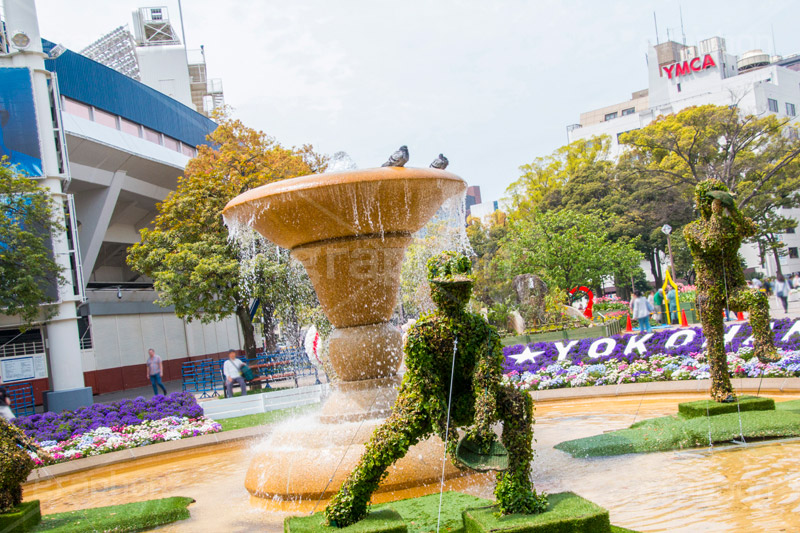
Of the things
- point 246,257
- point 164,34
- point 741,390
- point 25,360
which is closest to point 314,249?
point 741,390

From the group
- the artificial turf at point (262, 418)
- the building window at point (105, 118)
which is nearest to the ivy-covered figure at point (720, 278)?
the artificial turf at point (262, 418)

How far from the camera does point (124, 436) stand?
930 centimetres

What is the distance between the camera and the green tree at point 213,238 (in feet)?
62.4

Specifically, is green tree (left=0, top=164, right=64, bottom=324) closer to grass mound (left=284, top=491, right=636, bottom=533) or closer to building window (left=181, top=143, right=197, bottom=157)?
grass mound (left=284, top=491, right=636, bottom=533)

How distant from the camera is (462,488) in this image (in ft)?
17.4

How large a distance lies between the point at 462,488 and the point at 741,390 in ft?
15.1

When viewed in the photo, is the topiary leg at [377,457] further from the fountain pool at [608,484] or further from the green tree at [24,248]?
the green tree at [24,248]

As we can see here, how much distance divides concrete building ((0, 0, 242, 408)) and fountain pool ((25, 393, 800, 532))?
9.24 m

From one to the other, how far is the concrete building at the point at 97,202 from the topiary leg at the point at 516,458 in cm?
1446

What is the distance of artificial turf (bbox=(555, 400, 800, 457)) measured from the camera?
17.7 ft

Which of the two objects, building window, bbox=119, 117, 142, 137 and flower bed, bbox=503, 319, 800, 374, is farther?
building window, bbox=119, 117, 142, 137

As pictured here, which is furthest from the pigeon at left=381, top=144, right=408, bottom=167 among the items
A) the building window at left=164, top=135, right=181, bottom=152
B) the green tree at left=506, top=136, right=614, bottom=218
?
the green tree at left=506, top=136, right=614, bottom=218

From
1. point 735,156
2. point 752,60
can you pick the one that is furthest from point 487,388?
point 752,60

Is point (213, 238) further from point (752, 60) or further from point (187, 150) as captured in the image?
point (752, 60)
